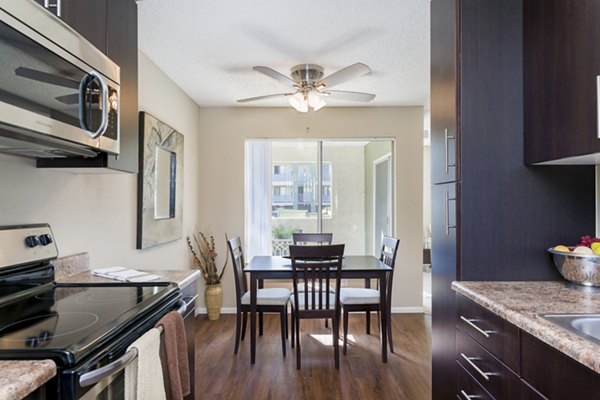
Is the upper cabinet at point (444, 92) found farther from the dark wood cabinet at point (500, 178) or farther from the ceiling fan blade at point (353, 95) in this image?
the ceiling fan blade at point (353, 95)

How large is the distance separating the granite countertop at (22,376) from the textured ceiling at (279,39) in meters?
2.00

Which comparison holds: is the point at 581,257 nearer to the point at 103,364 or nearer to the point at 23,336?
the point at 103,364

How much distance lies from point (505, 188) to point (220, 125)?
3445mm

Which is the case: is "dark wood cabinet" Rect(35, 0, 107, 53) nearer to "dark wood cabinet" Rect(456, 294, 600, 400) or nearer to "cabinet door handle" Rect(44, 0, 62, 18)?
"cabinet door handle" Rect(44, 0, 62, 18)

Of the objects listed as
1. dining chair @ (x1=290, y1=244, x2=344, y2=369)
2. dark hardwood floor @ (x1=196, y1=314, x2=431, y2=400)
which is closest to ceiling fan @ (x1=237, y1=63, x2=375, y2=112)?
dining chair @ (x1=290, y1=244, x2=344, y2=369)

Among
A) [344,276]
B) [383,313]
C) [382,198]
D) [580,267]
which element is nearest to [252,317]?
[344,276]

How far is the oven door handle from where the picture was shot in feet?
3.08

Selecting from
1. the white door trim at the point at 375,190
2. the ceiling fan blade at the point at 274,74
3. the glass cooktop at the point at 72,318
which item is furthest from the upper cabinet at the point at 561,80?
the white door trim at the point at 375,190

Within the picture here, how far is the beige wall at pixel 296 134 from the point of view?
448cm

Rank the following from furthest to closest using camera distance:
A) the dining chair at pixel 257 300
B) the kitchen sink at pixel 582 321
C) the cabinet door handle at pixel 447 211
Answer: the dining chair at pixel 257 300
the cabinet door handle at pixel 447 211
the kitchen sink at pixel 582 321

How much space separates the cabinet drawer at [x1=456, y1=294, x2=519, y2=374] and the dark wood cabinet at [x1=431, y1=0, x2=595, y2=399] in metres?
0.14

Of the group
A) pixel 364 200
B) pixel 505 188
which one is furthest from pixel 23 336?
pixel 364 200

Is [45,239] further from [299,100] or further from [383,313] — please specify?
[383,313]

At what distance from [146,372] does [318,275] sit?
190 cm
